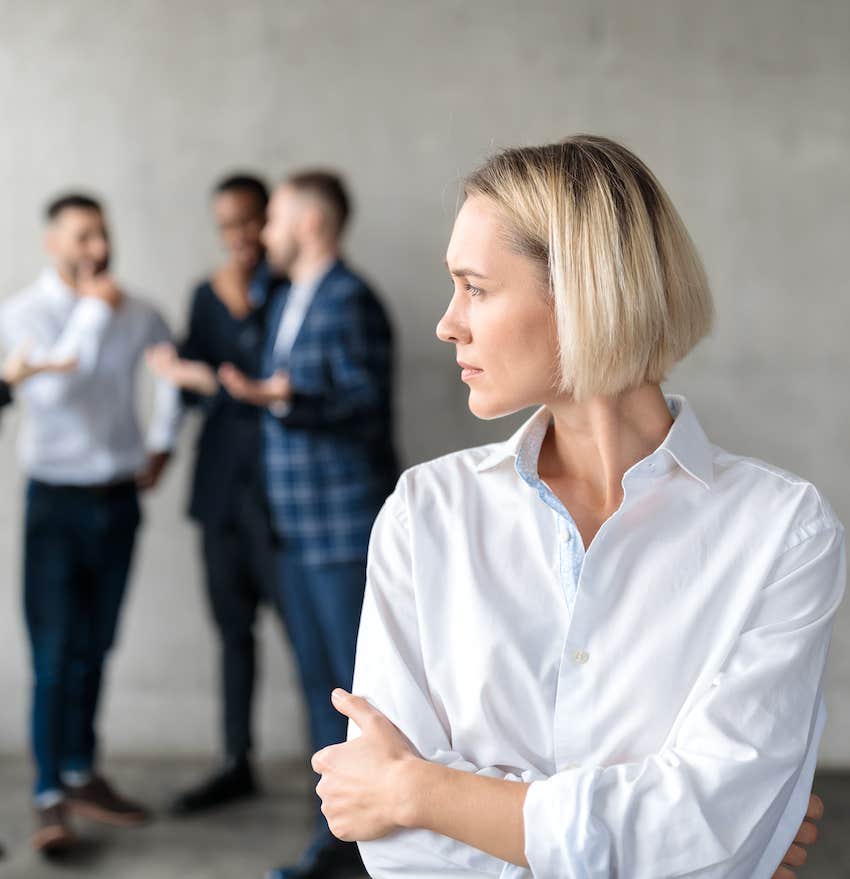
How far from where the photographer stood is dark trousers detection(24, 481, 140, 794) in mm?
3156

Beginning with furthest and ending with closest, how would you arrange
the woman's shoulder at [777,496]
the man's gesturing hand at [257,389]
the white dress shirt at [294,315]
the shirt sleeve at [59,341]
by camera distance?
the shirt sleeve at [59,341]
the white dress shirt at [294,315]
the man's gesturing hand at [257,389]
the woman's shoulder at [777,496]

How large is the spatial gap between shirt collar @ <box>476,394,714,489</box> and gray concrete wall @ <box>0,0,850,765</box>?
7.23 ft

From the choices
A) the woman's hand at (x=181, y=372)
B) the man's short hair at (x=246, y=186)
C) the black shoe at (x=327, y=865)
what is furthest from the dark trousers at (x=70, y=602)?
the man's short hair at (x=246, y=186)

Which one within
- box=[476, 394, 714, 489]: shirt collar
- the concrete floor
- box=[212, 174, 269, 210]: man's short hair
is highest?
box=[212, 174, 269, 210]: man's short hair

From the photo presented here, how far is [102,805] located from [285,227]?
69.9 inches

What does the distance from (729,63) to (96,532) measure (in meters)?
2.39

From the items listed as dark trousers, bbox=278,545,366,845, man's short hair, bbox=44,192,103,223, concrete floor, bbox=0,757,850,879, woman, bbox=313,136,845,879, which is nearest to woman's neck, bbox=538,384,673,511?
woman, bbox=313,136,845,879

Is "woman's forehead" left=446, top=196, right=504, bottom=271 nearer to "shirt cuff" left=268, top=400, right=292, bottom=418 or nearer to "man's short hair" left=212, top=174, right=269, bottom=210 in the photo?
"shirt cuff" left=268, top=400, right=292, bottom=418

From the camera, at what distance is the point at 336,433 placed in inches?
118

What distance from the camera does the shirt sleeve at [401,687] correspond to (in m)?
1.15

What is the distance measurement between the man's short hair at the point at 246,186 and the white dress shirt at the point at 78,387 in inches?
18.4

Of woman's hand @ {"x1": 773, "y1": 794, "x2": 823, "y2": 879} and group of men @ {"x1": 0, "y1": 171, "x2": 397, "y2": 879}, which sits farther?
group of men @ {"x1": 0, "y1": 171, "x2": 397, "y2": 879}

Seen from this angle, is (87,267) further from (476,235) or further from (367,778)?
(367,778)

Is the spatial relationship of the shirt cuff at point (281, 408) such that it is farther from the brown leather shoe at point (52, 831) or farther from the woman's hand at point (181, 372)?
the brown leather shoe at point (52, 831)
